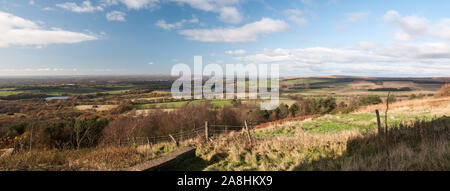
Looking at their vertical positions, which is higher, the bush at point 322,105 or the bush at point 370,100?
the bush at point 370,100

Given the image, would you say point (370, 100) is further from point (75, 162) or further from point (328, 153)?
point (75, 162)

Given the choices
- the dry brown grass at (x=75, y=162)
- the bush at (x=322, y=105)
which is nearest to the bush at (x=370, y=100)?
the bush at (x=322, y=105)

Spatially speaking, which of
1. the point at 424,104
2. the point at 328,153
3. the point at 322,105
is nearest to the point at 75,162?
the point at 328,153

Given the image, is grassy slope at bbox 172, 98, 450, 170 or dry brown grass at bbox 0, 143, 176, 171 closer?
grassy slope at bbox 172, 98, 450, 170

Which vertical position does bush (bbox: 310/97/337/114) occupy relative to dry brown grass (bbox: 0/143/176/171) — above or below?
below

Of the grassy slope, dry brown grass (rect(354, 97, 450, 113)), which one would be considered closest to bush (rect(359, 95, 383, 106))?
dry brown grass (rect(354, 97, 450, 113))

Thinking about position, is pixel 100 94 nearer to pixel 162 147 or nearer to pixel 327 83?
pixel 162 147

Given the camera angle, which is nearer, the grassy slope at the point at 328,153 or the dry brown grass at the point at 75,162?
the grassy slope at the point at 328,153

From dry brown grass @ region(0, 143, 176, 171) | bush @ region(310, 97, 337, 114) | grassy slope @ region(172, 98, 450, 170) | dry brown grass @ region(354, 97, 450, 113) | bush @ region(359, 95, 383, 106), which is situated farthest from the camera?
bush @ region(310, 97, 337, 114)

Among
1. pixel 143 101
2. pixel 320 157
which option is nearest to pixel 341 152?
pixel 320 157

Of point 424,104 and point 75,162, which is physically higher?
point 424,104

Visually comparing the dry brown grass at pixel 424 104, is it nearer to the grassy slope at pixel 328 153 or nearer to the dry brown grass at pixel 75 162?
the grassy slope at pixel 328 153

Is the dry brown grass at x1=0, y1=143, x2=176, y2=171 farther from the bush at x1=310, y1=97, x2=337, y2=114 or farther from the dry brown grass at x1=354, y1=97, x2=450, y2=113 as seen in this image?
the bush at x1=310, y1=97, x2=337, y2=114
